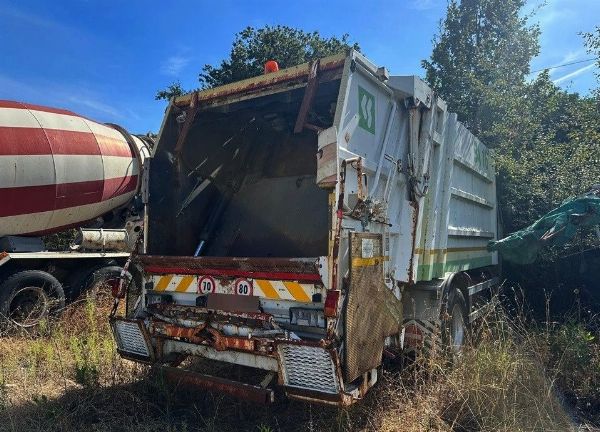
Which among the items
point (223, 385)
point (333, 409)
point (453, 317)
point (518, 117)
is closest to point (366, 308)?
point (333, 409)

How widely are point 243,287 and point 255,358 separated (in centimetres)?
49

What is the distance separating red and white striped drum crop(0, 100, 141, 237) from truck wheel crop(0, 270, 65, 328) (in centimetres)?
59

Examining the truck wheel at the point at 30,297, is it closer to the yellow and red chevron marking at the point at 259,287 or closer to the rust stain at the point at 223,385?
the yellow and red chevron marking at the point at 259,287

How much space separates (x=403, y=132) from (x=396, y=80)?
0.40 metres

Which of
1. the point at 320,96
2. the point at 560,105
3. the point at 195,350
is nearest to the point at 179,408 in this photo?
the point at 195,350

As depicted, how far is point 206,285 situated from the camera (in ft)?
11.4

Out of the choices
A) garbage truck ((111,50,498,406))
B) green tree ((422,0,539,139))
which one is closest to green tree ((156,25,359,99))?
green tree ((422,0,539,139))

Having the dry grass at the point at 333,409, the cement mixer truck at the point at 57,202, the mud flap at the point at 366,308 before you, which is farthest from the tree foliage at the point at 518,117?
the cement mixer truck at the point at 57,202

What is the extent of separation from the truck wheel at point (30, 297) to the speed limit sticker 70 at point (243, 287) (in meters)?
3.40

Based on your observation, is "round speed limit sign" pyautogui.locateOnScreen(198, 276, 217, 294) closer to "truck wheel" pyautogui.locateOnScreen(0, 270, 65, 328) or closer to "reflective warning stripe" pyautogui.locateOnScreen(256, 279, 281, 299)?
"reflective warning stripe" pyautogui.locateOnScreen(256, 279, 281, 299)

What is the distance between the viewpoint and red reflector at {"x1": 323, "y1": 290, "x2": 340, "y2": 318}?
2.63 metres

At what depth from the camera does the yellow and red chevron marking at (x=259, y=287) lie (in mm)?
2979

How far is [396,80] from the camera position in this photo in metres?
3.58

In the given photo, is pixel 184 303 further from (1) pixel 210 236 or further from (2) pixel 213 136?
(2) pixel 213 136
